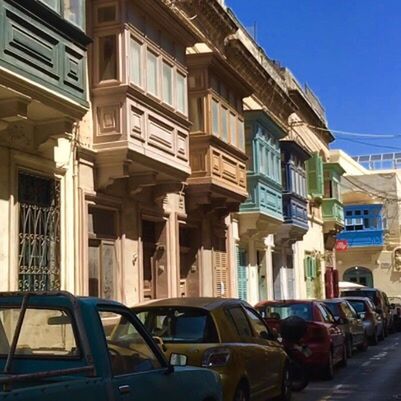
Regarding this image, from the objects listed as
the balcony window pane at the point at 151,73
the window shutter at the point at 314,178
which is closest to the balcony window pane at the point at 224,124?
the balcony window pane at the point at 151,73

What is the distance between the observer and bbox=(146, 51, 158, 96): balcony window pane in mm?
14961

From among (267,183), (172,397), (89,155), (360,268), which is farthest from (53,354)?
(360,268)

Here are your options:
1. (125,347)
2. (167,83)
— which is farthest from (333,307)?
(125,347)

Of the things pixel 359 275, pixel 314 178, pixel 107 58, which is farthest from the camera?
pixel 359 275

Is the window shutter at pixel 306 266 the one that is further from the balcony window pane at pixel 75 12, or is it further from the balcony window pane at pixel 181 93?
the balcony window pane at pixel 75 12

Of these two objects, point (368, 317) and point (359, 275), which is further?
point (359, 275)

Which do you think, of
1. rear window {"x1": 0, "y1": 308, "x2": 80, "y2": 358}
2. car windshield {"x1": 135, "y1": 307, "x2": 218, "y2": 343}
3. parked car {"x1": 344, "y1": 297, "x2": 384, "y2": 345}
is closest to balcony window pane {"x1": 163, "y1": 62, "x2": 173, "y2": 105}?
car windshield {"x1": 135, "y1": 307, "x2": 218, "y2": 343}

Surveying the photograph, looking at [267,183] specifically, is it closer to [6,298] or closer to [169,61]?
[169,61]

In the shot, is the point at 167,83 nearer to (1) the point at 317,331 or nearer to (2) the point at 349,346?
(1) the point at 317,331

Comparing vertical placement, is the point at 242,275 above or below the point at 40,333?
above

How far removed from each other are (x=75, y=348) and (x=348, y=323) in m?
13.6

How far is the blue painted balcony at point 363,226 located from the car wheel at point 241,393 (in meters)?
41.3

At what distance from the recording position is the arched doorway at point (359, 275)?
Answer: 51594 millimetres

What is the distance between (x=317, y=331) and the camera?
13.7 metres
